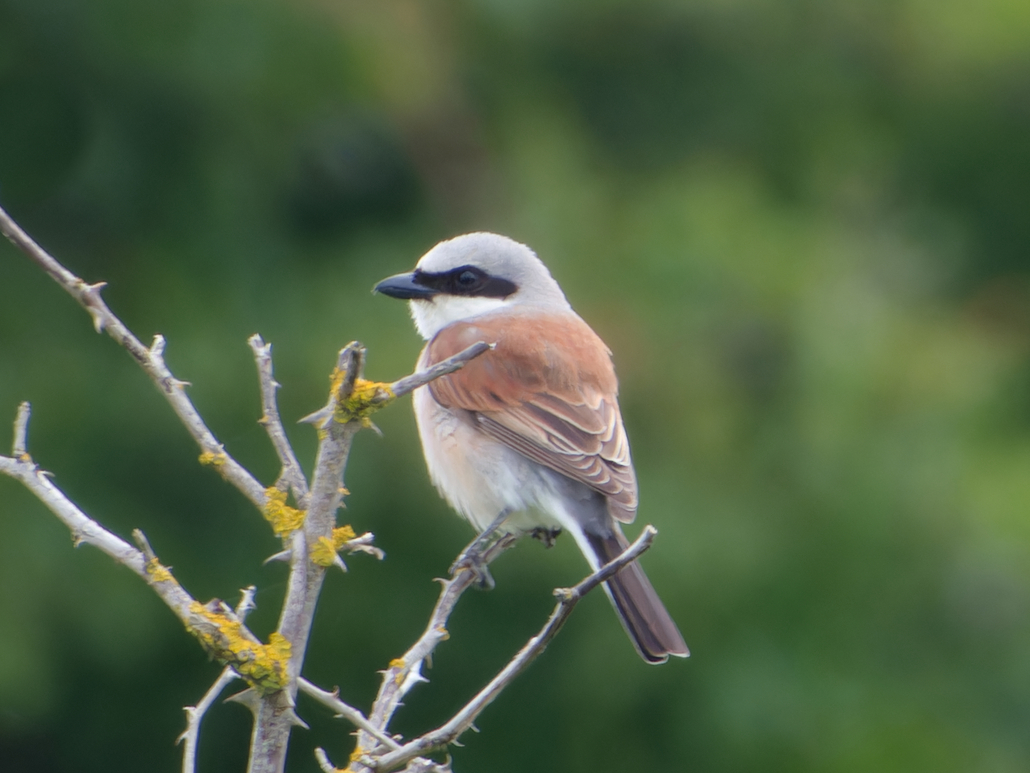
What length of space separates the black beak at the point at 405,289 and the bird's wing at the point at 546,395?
132 mm

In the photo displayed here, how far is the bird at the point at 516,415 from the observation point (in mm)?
2898

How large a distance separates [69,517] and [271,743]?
14.5 inches

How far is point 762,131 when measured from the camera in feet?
21.4

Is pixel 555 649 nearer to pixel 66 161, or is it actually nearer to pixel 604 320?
pixel 604 320

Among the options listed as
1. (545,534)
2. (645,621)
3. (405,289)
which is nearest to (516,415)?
(545,534)

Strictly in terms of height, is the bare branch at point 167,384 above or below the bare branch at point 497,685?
above

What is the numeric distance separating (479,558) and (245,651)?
1.20m

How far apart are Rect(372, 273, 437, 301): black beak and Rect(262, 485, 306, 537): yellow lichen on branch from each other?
5.23 feet

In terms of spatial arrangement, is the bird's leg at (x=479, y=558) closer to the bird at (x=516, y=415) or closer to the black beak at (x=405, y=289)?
the bird at (x=516, y=415)

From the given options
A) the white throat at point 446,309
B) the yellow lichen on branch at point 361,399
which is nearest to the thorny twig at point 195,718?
the yellow lichen on branch at point 361,399

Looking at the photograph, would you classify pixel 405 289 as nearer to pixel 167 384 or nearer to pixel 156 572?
pixel 167 384

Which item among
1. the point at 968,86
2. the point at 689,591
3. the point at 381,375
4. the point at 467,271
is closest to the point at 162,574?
the point at 467,271

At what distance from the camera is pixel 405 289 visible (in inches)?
128

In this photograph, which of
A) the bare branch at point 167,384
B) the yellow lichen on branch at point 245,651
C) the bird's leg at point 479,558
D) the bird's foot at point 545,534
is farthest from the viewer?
the bird's foot at point 545,534
